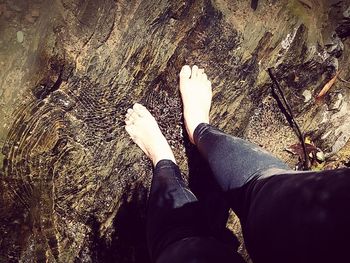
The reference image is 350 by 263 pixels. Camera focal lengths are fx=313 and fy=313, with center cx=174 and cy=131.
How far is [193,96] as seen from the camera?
202cm

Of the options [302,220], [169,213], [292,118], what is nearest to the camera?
[302,220]

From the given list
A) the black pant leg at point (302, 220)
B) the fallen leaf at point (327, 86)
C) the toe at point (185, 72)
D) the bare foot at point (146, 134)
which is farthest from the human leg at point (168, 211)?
the fallen leaf at point (327, 86)

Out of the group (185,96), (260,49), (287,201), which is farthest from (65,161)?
(260,49)

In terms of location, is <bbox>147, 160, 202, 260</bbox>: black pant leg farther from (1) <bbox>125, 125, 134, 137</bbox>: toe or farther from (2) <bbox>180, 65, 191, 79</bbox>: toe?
(2) <bbox>180, 65, 191, 79</bbox>: toe

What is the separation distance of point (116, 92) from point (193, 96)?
51 cm

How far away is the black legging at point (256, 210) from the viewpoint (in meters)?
0.93

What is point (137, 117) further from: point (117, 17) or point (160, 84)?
point (117, 17)

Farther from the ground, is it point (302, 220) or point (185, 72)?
point (185, 72)

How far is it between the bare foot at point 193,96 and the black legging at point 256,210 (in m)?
0.08

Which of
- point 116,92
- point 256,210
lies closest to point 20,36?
point 116,92

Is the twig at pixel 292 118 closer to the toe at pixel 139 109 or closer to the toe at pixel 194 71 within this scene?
the toe at pixel 194 71

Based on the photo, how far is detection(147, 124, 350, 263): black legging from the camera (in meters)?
0.93

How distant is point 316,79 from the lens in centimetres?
232

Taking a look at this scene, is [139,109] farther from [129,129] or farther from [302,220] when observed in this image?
[302,220]
